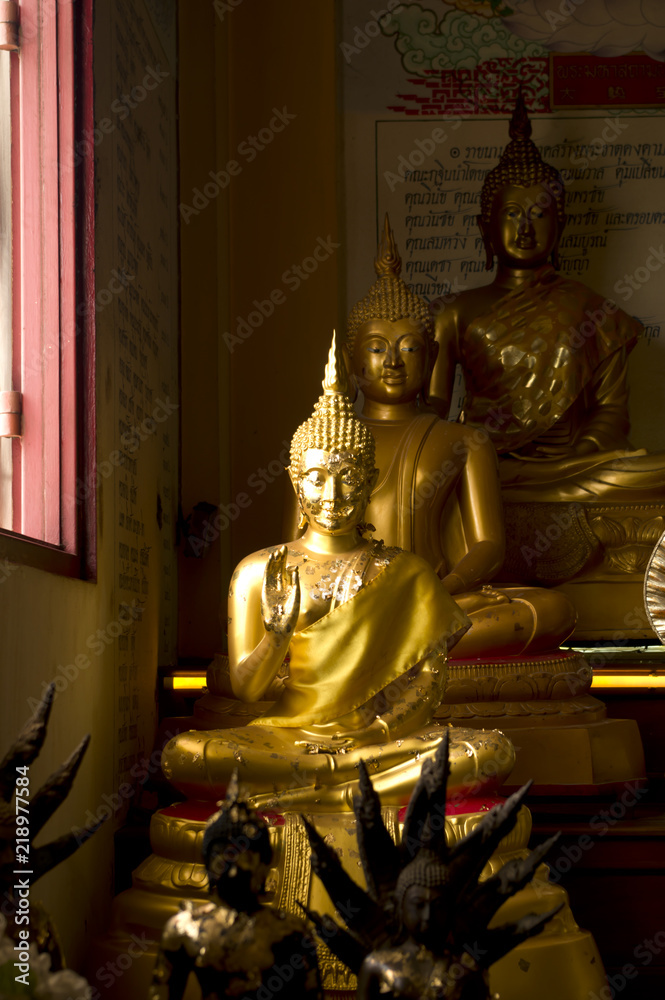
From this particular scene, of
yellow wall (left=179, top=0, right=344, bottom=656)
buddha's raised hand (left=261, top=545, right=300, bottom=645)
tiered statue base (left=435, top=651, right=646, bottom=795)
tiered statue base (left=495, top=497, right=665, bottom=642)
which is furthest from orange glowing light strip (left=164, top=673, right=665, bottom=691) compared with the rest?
yellow wall (left=179, top=0, right=344, bottom=656)

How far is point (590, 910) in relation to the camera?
282 centimetres

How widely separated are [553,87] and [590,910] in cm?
352

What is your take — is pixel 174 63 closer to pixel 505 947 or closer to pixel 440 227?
pixel 440 227

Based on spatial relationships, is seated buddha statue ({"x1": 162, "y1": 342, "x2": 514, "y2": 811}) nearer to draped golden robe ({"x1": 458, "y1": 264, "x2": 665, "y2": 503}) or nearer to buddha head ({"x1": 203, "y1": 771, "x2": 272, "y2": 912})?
buddha head ({"x1": 203, "y1": 771, "x2": 272, "y2": 912})

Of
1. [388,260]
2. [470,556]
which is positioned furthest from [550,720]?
[388,260]

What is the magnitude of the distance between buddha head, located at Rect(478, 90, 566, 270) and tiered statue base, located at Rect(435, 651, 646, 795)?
1748mm

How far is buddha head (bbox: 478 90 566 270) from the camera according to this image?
14.8ft

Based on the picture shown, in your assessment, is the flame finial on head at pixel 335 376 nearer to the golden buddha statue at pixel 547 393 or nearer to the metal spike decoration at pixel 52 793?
the golden buddha statue at pixel 547 393

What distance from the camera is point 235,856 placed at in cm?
168

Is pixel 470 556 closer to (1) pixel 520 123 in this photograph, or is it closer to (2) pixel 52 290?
(2) pixel 52 290

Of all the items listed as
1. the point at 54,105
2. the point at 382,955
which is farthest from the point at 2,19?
the point at 382,955

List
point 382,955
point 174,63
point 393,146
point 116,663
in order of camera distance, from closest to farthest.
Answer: point 382,955 < point 116,663 < point 174,63 < point 393,146

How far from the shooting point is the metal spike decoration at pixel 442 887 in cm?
176

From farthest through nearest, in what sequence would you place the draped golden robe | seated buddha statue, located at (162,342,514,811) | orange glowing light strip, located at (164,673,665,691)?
the draped golden robe
orange glowing light strip, located at (164,673,665,691)
seated buddha statue, located at (162,342,514,811)
